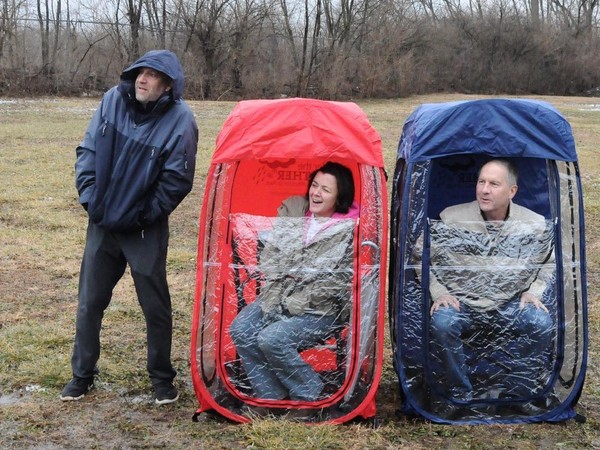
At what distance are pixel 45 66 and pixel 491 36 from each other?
1960 centimetres

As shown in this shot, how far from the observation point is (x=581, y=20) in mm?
43812

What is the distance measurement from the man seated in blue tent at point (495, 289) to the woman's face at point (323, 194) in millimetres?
489

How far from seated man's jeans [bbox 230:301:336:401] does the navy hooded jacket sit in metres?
0.66

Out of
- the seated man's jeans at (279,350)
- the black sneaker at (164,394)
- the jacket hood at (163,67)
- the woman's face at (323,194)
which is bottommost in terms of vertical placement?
the black sneaker at (164,394)

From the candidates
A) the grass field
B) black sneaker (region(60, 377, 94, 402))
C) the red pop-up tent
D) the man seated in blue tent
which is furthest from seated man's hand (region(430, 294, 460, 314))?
black sneaker (region(60, 377, 94, 402))

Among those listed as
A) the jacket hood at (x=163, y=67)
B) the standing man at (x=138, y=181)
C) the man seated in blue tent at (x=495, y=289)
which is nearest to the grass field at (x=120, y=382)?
the man seated in blue tent at (x=495, y=289)

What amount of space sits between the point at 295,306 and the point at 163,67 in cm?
122

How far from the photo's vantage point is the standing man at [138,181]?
3.56 meters

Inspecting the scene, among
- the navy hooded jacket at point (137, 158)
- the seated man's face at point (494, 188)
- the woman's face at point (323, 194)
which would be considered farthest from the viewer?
the woman's face at point (323, 194)

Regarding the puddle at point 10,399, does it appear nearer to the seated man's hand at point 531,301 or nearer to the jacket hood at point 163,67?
the jacket hood at point 163,67

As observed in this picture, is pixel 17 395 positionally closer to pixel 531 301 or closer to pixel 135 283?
pixel 135 283

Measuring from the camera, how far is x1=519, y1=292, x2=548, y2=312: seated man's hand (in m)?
3.63

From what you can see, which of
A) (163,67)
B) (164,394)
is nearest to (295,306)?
(164,394)

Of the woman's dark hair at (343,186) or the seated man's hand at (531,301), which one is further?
the woman's dark hair at (343,186)
